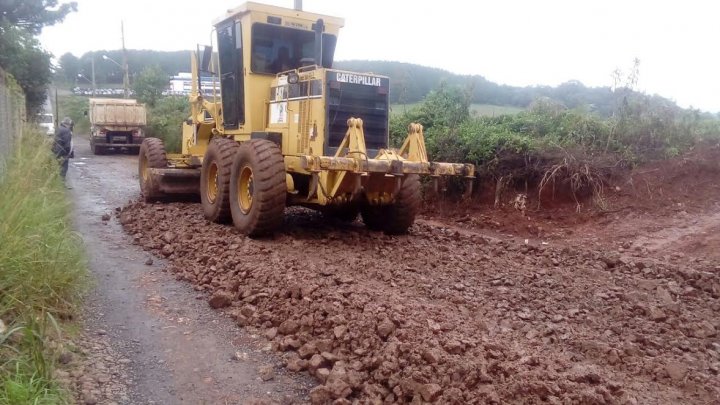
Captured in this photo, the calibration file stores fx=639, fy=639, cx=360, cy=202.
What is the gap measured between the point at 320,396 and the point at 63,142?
469 inches

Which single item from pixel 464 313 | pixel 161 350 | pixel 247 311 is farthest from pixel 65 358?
pixel 464 313

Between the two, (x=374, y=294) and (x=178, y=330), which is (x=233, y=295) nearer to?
(x=178, y=330)

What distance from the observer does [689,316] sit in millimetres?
5180

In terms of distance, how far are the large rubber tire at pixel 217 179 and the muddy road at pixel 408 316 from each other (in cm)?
43

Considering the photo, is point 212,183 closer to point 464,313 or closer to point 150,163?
point 150,163

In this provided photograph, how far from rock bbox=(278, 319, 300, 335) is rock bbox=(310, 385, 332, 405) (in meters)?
0.98

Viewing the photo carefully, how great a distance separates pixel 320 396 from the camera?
3887 millimetres

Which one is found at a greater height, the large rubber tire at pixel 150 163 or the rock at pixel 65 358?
the large rubber tire at pixel 150 163

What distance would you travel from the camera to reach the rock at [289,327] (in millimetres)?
4871

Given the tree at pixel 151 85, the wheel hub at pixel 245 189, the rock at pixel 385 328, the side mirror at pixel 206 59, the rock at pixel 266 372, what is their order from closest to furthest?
1. the rock at pixel 266 372
2. the rock at pixel 385 328
3. the wheel hub at pixel 245 189
4. the side mirror at pixel 206 59
5. the tree at pixel 151 85

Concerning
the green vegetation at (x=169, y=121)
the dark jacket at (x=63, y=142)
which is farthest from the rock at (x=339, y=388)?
the green vegetation at (x=169, y=121)

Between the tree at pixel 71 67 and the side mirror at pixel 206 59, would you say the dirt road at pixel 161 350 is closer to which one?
the side mirror at pixel 206 59

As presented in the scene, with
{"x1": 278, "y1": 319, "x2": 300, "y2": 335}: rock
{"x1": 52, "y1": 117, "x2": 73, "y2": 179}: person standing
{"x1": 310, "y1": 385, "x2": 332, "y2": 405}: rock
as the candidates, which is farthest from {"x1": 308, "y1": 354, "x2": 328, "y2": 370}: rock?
{"x1": 52, "y1": 117, "x2": 73, "y2": 179}: person standing

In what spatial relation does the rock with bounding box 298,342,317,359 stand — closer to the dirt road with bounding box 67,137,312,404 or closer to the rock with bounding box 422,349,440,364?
the dirt road with bounding box 67,137,312,404
